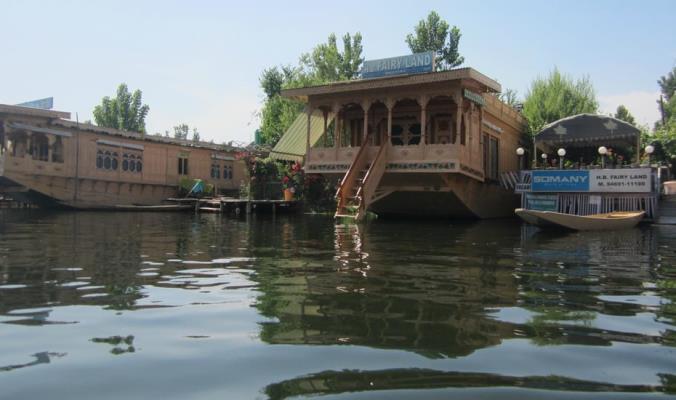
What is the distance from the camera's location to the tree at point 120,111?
2003 inches

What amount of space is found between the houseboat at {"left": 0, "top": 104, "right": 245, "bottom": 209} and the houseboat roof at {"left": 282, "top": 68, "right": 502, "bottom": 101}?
13509 millimetres

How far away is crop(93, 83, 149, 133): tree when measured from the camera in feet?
167

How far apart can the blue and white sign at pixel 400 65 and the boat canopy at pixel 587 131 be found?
648 cm

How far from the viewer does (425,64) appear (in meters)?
18.7

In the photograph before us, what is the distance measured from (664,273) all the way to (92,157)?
27.9 meters

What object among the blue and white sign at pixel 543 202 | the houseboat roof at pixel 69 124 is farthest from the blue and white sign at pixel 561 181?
the houseboat roof at pixel 69 124

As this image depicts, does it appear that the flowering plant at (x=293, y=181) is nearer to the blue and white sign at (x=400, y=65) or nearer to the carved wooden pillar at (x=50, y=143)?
the blue and white sign at (x=400, y=65)

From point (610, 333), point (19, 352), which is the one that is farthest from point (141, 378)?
point (610, 333)

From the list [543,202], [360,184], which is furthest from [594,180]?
[360,184]

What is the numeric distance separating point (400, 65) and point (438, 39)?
67.6 feet

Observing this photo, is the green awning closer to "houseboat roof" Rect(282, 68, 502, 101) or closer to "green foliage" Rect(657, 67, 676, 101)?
"houseboat roof" Rect(282, 68, 502, 101)

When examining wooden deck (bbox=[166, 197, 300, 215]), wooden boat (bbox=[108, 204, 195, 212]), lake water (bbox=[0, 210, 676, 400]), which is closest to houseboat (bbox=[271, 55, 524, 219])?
wooden deck (bbox=[166, 197, 300, 215])

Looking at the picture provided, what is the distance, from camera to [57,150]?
27.2 metres

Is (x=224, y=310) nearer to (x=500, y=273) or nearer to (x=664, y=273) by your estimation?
(x=500, y=273)
